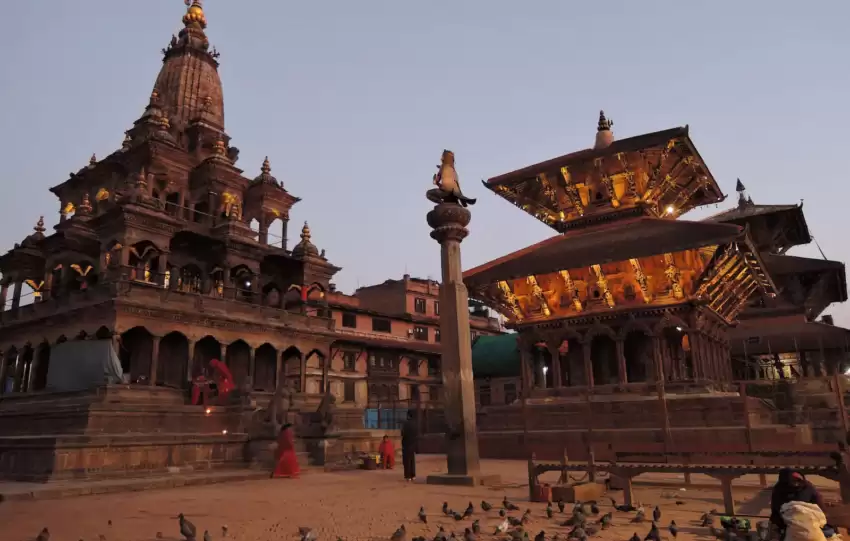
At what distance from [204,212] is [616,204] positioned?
23105 millimetres

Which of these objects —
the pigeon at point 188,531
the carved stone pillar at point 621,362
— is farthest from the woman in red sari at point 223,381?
the pigeon at point 188,531

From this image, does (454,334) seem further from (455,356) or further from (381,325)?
(381,325)

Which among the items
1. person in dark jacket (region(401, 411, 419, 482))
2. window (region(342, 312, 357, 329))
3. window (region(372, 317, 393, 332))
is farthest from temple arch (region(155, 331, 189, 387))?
window (region(372, 317, 393, 332))

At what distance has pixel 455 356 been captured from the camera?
14070 millimetres

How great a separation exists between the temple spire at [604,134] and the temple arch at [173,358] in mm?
21532

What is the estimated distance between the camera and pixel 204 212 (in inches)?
1374

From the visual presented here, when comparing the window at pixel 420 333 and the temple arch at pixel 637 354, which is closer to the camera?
the temple arch at pixel 637 354

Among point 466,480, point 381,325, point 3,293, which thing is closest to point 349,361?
point 381,325

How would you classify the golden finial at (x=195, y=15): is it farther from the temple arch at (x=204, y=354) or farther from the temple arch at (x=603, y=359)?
the temple arch at (x=603, y=359)

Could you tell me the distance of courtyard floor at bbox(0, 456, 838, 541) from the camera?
27.1 ft

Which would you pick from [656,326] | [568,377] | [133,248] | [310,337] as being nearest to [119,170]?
[133,248]

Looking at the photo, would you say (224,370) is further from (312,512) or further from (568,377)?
(312,512)

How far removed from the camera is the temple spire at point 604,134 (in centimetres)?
2604

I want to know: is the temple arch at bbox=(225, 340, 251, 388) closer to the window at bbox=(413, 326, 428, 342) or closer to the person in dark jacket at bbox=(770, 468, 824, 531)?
the window at bbox=(413, 326, 428, 342)
